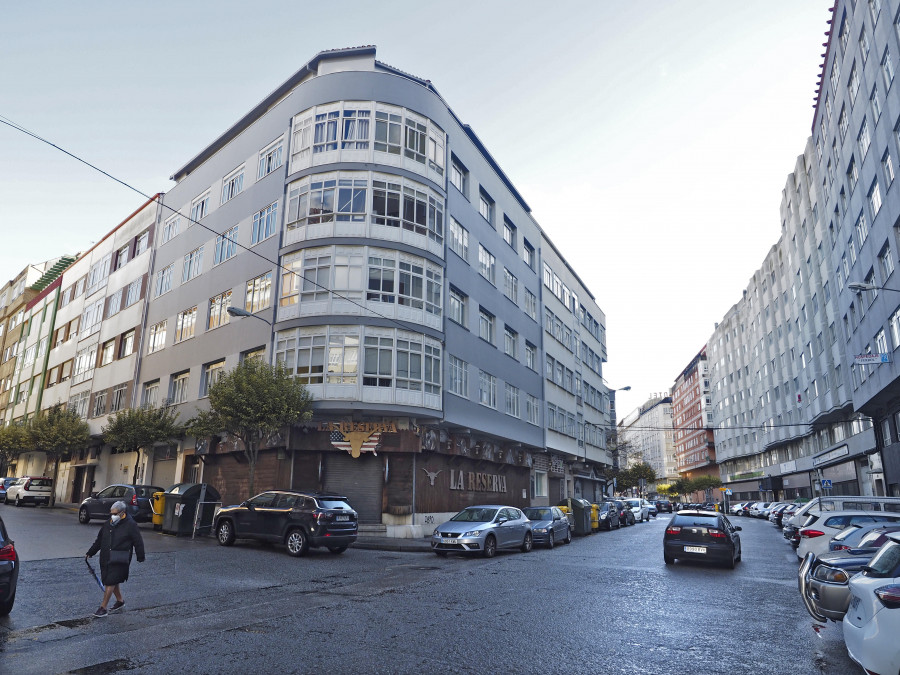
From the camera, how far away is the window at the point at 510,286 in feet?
119

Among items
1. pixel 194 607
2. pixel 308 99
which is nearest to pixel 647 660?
pixel 194 607

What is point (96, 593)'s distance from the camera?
1049 cm

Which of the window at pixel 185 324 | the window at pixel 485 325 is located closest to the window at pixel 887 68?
the window at pixel 485 325

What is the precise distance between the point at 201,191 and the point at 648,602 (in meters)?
31.7

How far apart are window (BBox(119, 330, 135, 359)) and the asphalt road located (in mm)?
A: 24280

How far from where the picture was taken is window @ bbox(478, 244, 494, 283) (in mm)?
32625

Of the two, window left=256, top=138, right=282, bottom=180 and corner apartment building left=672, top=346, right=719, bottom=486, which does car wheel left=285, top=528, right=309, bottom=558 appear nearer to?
window left=256, top=138, right=282, bottom=180

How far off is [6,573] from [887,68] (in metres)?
32.0

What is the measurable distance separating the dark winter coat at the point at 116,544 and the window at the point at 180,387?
23.2 m

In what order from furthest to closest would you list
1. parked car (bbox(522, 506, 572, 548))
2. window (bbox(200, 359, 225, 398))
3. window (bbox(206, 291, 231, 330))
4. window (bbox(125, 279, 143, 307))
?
window (bbox(125, 279, 143, 307)) < window (bbox(200, 359, 225, 398)) < window (bbox(206, 291, 231, 330)) < parked car (bbox(522, 506, 572, 548))

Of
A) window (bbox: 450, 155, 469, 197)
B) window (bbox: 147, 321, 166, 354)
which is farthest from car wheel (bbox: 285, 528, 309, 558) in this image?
window (bbox: 147, 321, 166, 354)

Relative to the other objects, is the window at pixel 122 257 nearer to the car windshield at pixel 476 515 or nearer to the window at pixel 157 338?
the window at pixel 157 338

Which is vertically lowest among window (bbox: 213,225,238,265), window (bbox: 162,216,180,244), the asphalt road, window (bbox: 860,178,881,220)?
the asphalt road

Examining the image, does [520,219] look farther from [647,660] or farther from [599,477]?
[647,660]
